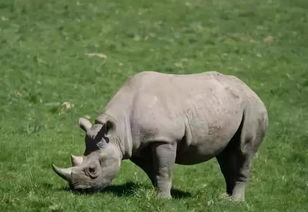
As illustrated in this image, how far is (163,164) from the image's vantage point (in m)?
11.2

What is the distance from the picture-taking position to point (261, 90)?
77.7ft

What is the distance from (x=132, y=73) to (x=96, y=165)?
13735mm

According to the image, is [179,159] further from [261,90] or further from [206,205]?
[261,90]

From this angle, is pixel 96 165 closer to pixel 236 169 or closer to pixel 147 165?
pixel 147 165

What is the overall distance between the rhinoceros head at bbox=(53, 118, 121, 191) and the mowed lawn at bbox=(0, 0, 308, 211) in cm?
24

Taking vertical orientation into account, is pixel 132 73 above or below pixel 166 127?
below

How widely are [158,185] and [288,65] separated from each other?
16.5 meters

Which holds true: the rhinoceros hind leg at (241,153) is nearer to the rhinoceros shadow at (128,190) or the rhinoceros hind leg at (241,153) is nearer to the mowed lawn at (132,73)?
the mowed lawn at (132,73)

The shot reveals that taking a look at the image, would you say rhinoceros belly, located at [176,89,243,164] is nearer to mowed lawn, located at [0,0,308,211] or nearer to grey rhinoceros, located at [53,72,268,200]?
grey rhinoceros, located at [53,72,268,200]

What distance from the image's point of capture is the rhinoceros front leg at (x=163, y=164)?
36.4 ft

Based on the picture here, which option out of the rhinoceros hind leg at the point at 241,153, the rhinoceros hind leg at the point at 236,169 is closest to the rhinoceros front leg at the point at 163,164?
the rhinoceros hind leg at the point at 241,153

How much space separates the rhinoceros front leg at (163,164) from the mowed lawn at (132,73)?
0.26m

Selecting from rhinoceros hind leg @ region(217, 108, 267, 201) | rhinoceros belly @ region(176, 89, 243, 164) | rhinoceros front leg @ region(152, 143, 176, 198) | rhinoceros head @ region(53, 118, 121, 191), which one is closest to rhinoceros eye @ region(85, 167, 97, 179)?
rhinoceros head @ region(53, 118, 121, 191)

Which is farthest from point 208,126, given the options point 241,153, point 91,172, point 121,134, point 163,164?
point 91,172
